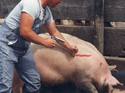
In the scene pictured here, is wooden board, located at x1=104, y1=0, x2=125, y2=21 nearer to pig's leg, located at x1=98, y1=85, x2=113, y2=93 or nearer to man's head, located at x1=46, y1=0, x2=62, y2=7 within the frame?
pig's leg, located at x1=98, y1=85, x2=113, y2=93

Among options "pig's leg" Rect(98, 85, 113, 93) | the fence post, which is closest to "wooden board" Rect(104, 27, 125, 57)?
the fence post

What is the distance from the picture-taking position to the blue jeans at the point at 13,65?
6.17 meters

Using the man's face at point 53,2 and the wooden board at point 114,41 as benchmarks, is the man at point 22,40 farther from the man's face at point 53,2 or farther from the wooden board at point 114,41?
the wooden board at point 114,41

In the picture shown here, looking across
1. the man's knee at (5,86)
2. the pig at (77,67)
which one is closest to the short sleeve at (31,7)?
the man's knee at (5,86)

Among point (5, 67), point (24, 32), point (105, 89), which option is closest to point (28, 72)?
point (5, 67)

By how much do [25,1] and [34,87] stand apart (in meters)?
1.25

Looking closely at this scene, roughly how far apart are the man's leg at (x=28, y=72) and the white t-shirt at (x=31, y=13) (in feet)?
1.56

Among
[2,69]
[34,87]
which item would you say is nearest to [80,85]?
[34,87]

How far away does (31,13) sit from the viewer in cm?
591

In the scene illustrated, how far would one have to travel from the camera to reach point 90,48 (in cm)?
720

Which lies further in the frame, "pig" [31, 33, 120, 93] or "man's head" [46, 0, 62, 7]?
"pig" [31, 33, 120, 93]

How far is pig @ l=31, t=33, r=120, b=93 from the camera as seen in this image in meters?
7.02

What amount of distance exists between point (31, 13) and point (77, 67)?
1455 mm

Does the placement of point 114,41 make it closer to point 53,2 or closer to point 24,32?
point 53,2
